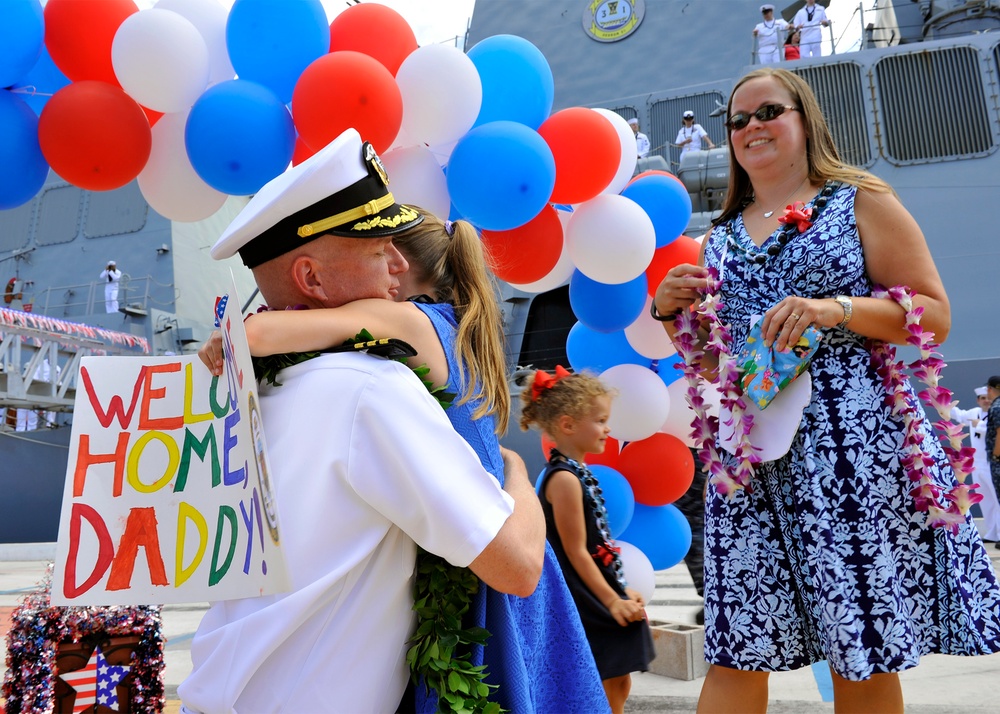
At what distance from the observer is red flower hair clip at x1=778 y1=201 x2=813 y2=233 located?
6.02 feet

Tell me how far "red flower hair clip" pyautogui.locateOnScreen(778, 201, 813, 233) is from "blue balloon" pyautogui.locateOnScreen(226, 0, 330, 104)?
2247mm

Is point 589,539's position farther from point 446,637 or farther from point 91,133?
point 91,133

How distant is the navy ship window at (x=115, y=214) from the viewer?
56.9ft

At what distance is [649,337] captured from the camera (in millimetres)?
3967

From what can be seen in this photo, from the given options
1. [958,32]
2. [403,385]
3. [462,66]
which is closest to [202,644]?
[403,385]

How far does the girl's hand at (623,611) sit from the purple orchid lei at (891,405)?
885mm

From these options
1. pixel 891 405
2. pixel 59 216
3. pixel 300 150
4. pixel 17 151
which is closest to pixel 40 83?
pixel 17 151

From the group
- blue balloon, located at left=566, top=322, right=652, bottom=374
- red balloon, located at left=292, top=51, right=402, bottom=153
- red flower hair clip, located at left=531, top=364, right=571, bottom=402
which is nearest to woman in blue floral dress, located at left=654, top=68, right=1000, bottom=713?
red flower hair clip, located at left=531, top=364, right=571, bottom=402

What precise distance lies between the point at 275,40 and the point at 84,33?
721 mm

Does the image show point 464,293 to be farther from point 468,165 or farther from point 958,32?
point 958,32

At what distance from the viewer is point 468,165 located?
11.2ft

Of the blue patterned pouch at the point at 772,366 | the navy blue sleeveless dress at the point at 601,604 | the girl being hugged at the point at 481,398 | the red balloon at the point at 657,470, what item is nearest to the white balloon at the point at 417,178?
the navy blue sleeveless dress at the point at 601,604

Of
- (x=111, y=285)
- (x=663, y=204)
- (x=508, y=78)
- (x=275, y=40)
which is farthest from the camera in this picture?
(x=111, y=285)

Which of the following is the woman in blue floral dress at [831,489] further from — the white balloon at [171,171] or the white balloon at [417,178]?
the white balloon at [171,171]
